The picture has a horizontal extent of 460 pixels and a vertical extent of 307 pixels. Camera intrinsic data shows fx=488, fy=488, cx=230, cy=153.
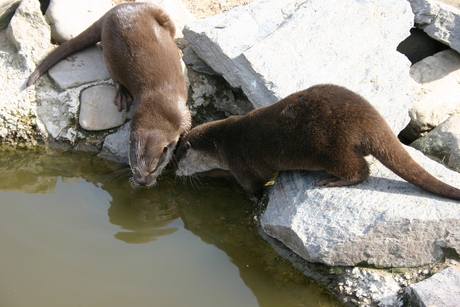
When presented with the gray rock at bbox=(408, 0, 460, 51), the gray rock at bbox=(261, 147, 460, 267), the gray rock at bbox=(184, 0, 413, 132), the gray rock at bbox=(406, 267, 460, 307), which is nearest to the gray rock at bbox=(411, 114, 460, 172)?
the gray rock at bbox=(184, 0, 413, 132)

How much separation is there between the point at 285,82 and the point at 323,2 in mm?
929

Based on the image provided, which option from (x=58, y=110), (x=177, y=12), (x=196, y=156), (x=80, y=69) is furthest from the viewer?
(x=177, y=12)

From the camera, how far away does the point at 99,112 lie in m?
3.88

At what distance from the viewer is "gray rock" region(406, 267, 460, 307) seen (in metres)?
2.24

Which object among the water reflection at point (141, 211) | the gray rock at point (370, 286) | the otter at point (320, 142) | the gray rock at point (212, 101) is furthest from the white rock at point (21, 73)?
the gray rock at point (370, 286)

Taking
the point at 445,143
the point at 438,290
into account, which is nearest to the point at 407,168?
the point at 438,290

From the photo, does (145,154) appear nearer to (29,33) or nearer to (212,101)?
(212,101)

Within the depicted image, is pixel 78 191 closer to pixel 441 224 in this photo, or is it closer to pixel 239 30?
pixel 239 30

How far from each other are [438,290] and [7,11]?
13.1ft

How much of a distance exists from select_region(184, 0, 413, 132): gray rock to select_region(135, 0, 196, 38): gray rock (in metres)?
0.62

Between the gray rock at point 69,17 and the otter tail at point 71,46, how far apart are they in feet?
0.62

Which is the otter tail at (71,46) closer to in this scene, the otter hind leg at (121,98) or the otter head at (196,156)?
the otter hind leg at (121,98)

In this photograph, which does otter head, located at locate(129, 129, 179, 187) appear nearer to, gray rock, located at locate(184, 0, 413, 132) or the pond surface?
the pond surface

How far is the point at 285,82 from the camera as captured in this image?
11.1 ft
